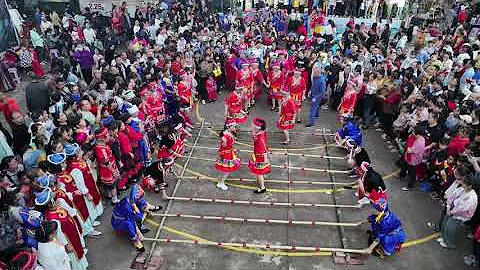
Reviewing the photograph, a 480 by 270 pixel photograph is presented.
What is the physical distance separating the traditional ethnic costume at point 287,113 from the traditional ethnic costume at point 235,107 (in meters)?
1.18

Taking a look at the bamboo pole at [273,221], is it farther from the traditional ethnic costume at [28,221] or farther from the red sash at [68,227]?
the traditional ethnic costume at [28,221]

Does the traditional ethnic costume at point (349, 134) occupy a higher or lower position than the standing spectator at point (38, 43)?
lower

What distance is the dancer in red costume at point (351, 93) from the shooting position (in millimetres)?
11305

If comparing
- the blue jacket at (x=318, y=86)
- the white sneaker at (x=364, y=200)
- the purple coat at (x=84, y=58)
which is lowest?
the white sneaker at (x=364, y=200)

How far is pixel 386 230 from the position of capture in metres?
7.24

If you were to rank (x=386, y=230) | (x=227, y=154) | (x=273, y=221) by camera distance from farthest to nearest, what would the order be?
(x=227, y=154), (x=273, y=221), (x=386, y=230)

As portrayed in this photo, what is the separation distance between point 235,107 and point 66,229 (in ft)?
19.2

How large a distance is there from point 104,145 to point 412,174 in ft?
23.4

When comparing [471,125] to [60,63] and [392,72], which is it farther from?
[60,63]

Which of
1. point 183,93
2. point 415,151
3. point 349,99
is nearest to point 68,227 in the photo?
point 183,93

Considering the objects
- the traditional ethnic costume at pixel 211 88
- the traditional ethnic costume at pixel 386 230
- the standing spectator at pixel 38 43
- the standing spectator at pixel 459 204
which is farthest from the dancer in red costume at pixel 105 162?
the standing spectator at pixel 38 43

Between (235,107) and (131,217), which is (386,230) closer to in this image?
(131,217)

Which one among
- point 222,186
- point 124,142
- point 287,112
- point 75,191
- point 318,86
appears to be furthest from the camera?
point 318,86

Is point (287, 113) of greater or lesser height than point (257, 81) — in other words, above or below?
below
